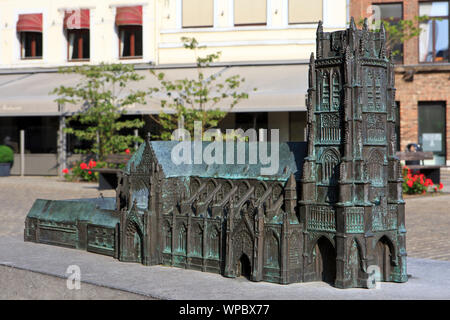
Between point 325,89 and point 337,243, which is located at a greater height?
point 325,89

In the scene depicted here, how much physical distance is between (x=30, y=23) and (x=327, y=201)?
82.8ft

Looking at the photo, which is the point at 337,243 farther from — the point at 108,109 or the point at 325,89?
the point at 108,109

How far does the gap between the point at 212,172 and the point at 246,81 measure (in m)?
16.5

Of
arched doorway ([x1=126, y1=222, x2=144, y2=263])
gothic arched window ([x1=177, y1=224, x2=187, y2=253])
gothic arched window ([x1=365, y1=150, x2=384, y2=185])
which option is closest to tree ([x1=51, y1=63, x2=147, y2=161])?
arched doorway ([x1=126, y1=222, x2=144, y2=263])

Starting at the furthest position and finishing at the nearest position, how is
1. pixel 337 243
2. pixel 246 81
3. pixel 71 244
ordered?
pixel 246 81 < pixel 71 244 < pixel 337 243

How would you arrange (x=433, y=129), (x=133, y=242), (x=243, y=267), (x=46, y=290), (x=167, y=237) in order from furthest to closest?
(x=433, y=129) < (x=133, y=242) < (x=167, y=237) < (x=243, y=267) < (x=46, y=290)

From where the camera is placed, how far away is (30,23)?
3092cm

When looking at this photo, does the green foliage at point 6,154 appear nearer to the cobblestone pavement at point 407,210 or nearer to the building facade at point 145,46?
the building facade at point 145,46

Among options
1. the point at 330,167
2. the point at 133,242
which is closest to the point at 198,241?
the point at 133,242

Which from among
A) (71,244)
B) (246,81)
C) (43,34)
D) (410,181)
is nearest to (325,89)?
(71,244)

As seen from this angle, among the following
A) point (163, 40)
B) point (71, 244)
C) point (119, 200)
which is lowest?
point (71, 244)

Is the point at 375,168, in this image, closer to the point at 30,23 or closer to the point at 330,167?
the point at 330,167

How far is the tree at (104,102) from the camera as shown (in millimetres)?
26953

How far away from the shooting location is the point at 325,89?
8.71 m
